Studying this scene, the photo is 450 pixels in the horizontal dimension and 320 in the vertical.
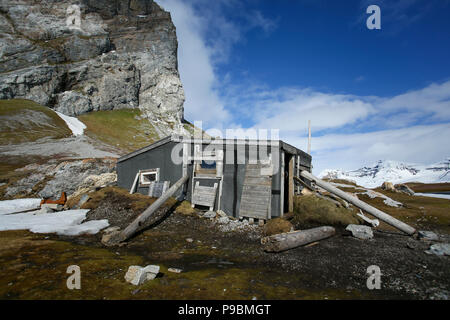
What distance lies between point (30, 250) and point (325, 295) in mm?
8958

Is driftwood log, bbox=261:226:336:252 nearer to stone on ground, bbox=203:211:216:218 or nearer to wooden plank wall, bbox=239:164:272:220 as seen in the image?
wooden plank wall, bbox=239:164:272:220

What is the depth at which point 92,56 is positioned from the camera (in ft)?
282

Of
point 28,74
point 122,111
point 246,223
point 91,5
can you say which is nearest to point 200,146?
point 246,223

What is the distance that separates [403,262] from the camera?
21.1ft

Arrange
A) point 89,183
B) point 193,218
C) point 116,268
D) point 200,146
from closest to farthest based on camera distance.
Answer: point 116,268 → point 193,218 → point 200,146 → point 89,183

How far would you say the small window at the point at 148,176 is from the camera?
595 inches

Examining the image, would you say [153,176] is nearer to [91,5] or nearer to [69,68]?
[69,68]

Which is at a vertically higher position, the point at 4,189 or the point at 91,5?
the point at 91,5

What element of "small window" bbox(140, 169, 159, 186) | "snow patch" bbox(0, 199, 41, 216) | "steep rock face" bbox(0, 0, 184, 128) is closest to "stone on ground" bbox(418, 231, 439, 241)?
"small window" bbox(140, 169, 159, 186)

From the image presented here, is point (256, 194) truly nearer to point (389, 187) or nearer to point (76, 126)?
point (389, 187)

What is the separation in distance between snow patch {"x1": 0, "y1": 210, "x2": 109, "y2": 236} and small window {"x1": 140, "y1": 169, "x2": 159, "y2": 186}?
3876 millimetres

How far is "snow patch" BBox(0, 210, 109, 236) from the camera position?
10.3m

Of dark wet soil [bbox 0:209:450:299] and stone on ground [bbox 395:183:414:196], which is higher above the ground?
stone on ground [bbox 395:183:414:196]

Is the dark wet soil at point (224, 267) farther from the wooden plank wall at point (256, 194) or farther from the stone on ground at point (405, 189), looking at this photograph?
the stone on ground at point (405, 189)
